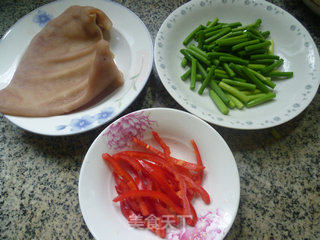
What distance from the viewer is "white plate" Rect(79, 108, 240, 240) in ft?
2.84

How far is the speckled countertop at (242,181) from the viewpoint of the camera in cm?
100

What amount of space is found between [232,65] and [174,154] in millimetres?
589

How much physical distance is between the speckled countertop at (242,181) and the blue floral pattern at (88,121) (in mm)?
111

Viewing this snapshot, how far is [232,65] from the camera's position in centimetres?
128

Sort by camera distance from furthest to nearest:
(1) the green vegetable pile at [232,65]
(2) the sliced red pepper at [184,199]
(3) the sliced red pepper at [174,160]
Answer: (1) the green vegetable pile at [232,65] → (3) the sliced red pepper at [174,160] → (2) the sliced red pepper at [184,199]

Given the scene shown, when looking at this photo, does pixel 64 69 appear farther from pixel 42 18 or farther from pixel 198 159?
pixel 198 159

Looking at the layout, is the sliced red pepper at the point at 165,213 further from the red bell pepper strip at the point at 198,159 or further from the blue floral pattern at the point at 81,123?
the blue floral pattern at the point at 81,123

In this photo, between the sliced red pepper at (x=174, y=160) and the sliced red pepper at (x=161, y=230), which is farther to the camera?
the sliced red pepper at (x=174, y=160)

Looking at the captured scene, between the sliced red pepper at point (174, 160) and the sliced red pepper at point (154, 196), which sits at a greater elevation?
the sliced red pepper at point (174, 160)

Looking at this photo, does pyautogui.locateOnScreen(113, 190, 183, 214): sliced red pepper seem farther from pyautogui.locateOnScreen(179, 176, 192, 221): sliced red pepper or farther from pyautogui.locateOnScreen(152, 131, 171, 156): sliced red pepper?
pyautogui.locateOnScreen(152, 131, 171, 156): sliced red pepper

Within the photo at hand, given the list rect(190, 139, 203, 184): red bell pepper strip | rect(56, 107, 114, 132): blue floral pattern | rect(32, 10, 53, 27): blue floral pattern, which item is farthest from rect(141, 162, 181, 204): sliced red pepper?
rect(32, 10, 53, 27): blue floral pattern

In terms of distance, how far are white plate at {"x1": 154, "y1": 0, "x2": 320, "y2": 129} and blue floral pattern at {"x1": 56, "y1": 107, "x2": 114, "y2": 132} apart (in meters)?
0.31

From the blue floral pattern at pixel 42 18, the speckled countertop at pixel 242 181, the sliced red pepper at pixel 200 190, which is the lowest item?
the speckled countertop at pixel 242 181

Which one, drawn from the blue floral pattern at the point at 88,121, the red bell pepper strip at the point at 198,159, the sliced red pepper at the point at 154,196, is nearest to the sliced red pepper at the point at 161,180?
the sliced red pepper at the point at 154,196
